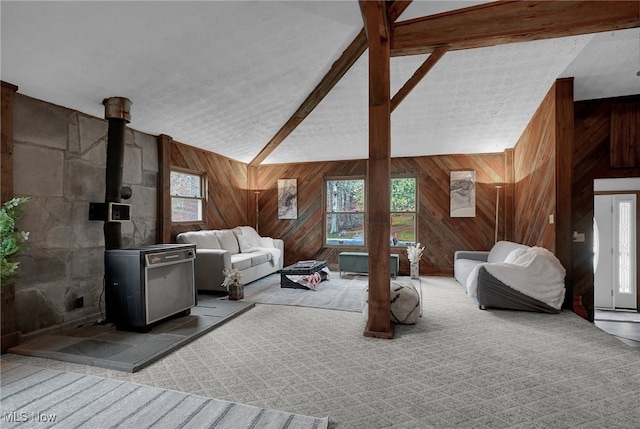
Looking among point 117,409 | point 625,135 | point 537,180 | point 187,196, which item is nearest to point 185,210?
point 187,196

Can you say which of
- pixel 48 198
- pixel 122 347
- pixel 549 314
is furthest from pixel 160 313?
pixel 549 314

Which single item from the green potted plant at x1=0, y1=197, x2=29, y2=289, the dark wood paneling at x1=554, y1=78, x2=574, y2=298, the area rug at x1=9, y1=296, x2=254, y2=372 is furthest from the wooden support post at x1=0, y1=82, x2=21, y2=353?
the dark wood paneling at x1=554, y1=78, x2=574, y2=298

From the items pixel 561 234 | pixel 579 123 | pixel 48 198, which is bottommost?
pixel 561 234

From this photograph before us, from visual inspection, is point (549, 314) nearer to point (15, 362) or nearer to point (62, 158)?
point (15, 362)

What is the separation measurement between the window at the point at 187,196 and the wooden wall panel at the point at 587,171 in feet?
19.1

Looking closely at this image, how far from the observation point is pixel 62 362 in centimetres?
250

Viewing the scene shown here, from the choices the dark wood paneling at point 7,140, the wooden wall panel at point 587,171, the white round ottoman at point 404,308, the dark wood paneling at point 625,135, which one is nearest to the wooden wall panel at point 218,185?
the dark wood paneling at point 7,140

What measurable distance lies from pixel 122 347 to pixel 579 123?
19.3 feet

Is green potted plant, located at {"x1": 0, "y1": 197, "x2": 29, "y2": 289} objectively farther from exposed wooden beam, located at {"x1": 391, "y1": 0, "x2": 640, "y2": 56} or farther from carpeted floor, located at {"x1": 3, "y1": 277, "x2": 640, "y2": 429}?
exposed wooden beam, located at {"x1": 391, "y1": 0, "x2": 640, "y2": 56}

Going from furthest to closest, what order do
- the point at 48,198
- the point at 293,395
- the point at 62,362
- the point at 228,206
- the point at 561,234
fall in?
the point at 228,206
the point at 561,234
the point at 48,198
the point at 62,362
the point at 293,395

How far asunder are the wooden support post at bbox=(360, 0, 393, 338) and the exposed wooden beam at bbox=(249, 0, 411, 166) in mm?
395

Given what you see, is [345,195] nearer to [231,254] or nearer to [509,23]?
[231,254]

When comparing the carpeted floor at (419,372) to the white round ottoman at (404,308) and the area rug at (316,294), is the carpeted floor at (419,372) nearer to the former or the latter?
the white round ottoman at (404,308)

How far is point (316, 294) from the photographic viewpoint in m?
4.59
